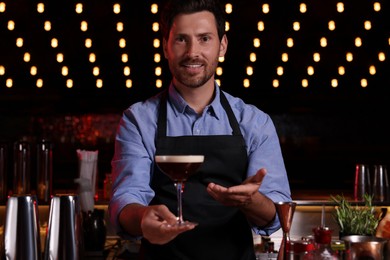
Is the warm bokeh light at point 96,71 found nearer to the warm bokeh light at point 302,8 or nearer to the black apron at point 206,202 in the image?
the warm bokeh light at point 302,8

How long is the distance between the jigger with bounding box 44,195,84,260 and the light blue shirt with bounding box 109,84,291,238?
0.51 ft

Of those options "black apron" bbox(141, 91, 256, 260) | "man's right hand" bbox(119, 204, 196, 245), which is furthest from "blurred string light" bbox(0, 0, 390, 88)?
"man's right hand" bbox(119, 204, 196, 245)

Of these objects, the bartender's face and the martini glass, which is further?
the bartender's face

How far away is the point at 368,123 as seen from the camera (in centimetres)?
749

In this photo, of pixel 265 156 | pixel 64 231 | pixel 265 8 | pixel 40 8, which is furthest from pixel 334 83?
pixel 64 231

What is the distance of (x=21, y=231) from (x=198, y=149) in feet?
2.59

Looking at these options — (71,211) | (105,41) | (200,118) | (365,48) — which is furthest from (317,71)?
(71,211)

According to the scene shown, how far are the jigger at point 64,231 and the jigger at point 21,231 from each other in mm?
58

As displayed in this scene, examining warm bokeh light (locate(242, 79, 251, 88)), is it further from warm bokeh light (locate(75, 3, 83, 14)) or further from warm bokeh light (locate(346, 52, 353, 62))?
warm bokeh light (locate(75, 3, 83, 14))

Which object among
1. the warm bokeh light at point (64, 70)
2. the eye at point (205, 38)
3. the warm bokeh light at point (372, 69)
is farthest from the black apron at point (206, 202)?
the warm bokeh light at point (372, 69)

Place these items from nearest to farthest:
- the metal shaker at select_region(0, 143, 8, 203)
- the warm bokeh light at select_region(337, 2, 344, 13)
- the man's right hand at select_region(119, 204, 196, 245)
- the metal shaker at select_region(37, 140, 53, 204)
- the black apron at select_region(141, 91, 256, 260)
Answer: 1. the man's right hand at select_region(119, 204, 196, 245)
2. the black apron at select_region(141, 91, 256, 260)
3. the metal shaker at select_region(37, 140, 53, 204)
4. the metal shaker at select_region(0, 143, 8, 203)
5. the warm bokeh light at select_region(337, 2, 344, 13)

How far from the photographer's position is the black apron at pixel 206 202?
296cm

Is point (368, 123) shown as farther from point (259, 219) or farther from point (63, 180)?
point (259, 219)

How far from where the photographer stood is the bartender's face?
2.83m
